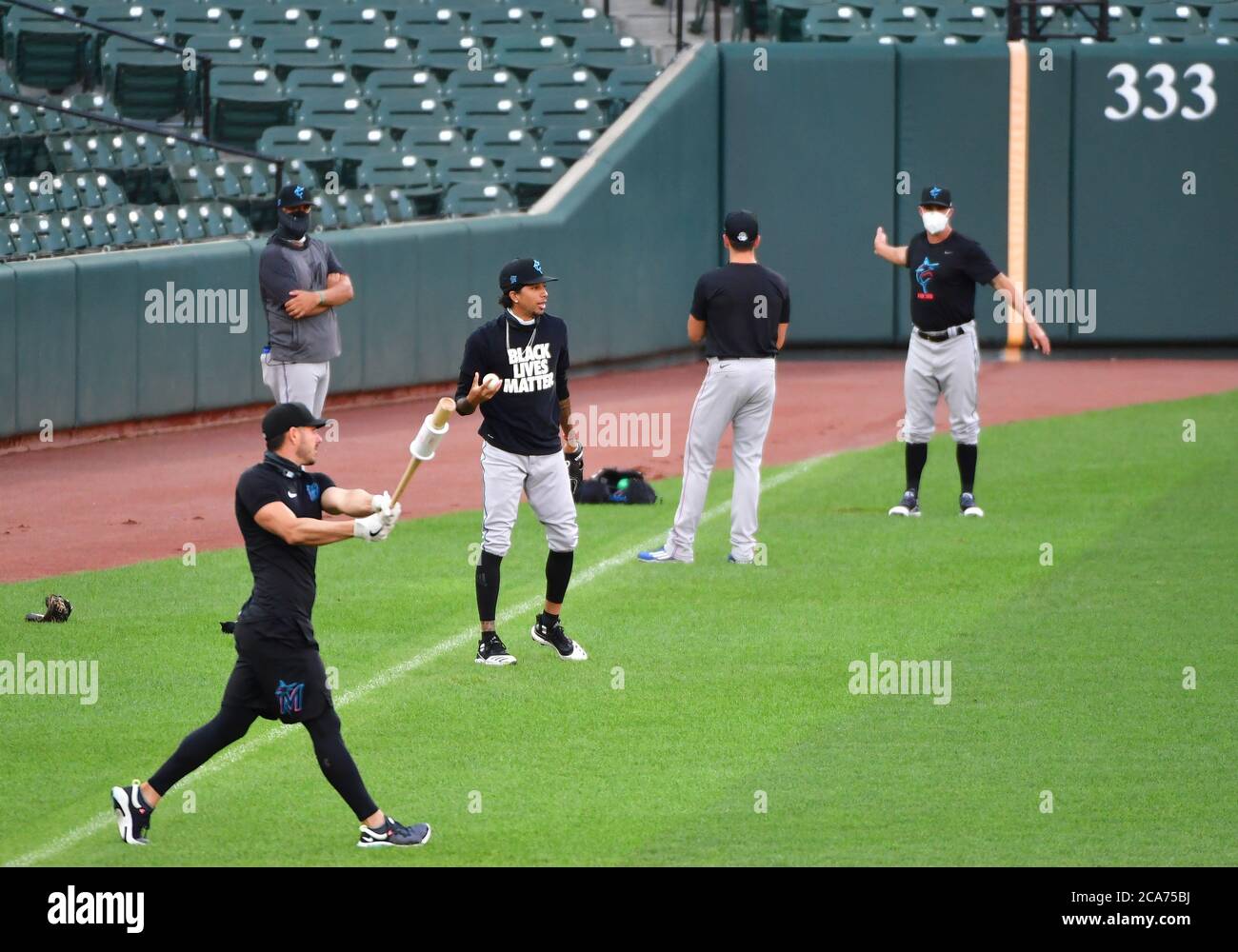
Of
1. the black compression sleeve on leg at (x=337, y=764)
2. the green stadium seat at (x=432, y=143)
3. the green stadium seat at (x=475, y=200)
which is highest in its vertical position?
the green stadium seat at (x=432, y=143)

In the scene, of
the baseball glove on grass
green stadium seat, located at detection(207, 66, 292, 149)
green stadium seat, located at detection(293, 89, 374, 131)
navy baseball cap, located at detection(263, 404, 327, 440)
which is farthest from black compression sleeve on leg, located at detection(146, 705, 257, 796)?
green stadium seat, located at detection(293, 89, 374, 131)

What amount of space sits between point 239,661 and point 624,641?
10.9 feet

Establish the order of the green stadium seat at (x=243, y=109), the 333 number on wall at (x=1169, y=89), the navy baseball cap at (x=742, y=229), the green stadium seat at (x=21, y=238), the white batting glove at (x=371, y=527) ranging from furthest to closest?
1. the 333 number on wall at (x=1169, y=89)
2. the green stadium seat at (x=243, y=109)
3. the green stadium seat at (x=21, y=238)
4. the navy baseball cap at (x=742, y=229)
5. the white batting glove at (x=371, y=527)

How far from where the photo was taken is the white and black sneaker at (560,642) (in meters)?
9.16

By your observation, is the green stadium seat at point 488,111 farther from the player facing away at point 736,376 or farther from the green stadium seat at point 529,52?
the player facing away at point 736,376

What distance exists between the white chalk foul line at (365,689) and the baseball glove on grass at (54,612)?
1.98 m

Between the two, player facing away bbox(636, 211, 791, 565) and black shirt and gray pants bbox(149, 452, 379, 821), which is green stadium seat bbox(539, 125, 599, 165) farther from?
black shirt and gray pants bbox(149, 452, 379, 821)

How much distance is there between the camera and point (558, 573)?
30.0ft

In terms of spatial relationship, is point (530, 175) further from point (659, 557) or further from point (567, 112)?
point (659, 557)

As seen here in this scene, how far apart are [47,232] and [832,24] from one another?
33.8 ft

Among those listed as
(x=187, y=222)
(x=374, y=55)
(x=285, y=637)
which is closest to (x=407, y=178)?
(x=374, y=55)

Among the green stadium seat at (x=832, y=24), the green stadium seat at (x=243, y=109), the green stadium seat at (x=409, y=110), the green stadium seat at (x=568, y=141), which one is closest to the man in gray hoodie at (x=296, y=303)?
the green stadium seat at (x=243, y=109)
